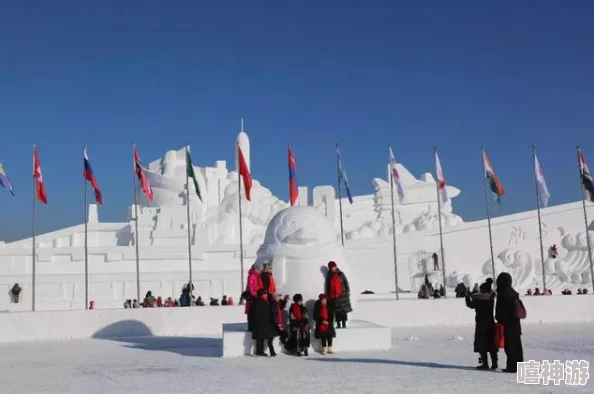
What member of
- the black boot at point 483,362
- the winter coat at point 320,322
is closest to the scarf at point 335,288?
the winter coat at point 320,322

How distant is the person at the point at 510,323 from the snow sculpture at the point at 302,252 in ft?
11.1

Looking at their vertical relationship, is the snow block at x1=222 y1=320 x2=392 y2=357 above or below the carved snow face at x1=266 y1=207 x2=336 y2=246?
below

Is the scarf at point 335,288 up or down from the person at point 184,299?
up

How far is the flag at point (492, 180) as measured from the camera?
1884 cm

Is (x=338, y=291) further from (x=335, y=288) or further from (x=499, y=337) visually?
(x=499, y=337)

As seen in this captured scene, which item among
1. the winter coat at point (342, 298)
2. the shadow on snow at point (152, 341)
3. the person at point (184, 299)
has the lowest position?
the shadow on snow at point (152, 341)

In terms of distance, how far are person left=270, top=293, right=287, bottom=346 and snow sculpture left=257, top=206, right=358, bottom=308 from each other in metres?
0.68

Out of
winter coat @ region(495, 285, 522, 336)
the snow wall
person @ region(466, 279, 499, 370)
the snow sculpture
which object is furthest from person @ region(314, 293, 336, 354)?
the snow wall

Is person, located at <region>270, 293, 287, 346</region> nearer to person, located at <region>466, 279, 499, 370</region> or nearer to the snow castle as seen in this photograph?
person, located at <region>466, 279, 499, 370</region>

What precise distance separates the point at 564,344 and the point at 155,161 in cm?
3337

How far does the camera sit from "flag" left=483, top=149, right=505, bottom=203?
18.8m

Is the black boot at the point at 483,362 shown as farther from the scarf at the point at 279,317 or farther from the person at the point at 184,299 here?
the person at the point at 184,299

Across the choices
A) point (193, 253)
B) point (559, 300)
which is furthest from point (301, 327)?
point (193, 253)

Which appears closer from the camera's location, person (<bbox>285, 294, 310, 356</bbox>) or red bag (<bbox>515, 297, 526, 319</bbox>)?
red bag (<bbox>515, 297, 526, 319</bbox>)
